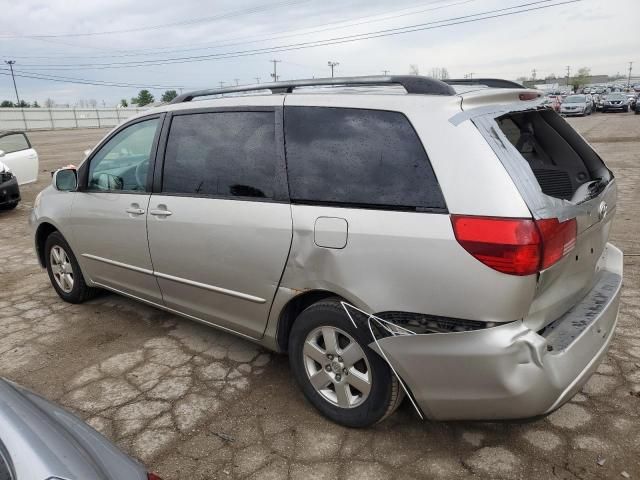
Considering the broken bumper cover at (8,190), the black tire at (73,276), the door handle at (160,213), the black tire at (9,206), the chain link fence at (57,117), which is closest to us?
the door handle at (160,213)

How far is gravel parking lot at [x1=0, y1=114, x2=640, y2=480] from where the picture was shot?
7.86 ft

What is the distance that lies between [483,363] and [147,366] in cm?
227

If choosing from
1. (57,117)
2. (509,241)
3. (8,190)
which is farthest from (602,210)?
(57,117)

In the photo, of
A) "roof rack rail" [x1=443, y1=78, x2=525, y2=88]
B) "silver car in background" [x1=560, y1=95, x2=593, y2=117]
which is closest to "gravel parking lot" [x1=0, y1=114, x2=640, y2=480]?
"roof rack rail" [x1=443, y1=78, x2=525, y2=88]

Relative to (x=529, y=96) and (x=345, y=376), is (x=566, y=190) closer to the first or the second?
(x=529, y=96)

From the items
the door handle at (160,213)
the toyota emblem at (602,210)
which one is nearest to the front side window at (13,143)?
the door handle at (160,213)

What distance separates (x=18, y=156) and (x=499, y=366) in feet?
33.4

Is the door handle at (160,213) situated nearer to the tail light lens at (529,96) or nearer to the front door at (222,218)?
the front door at (222,218)

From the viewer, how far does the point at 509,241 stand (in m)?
2.00

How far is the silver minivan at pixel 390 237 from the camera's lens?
2.06 meters

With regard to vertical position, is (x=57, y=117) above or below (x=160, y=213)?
above

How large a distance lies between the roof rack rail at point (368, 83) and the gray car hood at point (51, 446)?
1.94m

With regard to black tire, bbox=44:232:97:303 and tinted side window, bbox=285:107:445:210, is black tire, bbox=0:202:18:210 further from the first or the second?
tinted side window, bbox=285:107:445:210

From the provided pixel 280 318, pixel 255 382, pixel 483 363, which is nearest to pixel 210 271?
pixel 280 318
